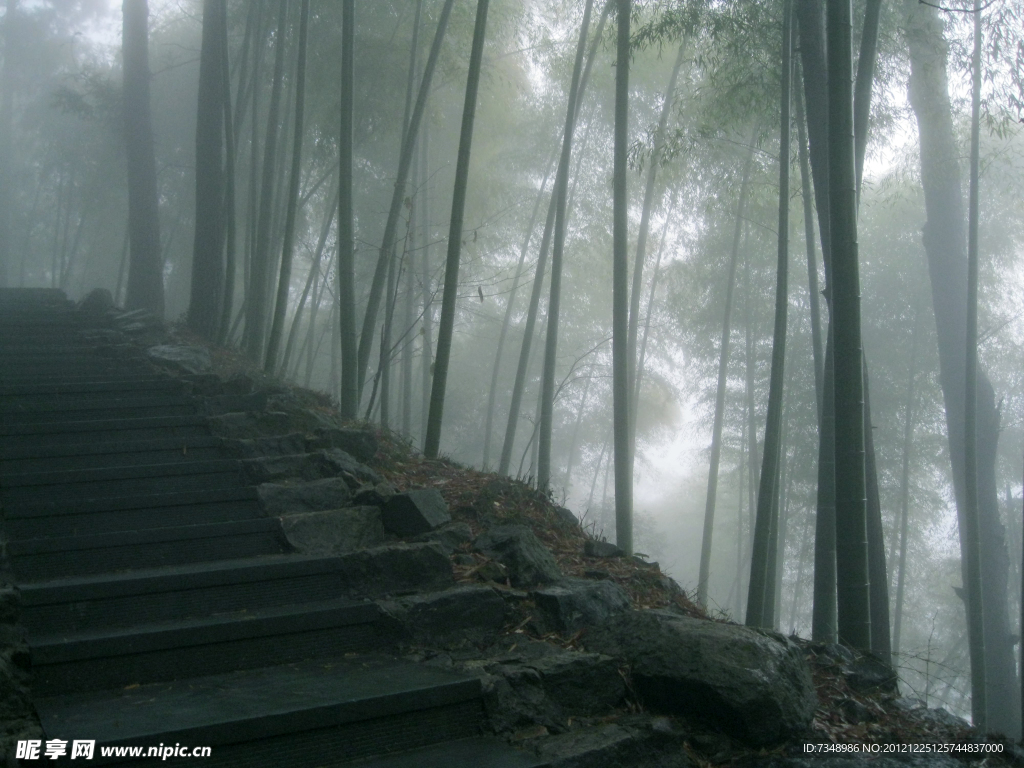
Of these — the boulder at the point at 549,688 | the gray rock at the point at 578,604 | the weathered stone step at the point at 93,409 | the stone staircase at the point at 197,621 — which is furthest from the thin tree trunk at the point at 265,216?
the boulder at the point at 549,688

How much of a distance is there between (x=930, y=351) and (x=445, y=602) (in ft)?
38.4

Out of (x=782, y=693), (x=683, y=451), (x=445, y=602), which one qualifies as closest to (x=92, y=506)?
(x=445, y=602)

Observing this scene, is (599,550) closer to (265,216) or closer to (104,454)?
(104,454)

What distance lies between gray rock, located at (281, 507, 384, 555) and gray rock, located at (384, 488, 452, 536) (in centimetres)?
5

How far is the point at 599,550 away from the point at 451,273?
159cm

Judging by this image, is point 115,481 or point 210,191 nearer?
point 115,481

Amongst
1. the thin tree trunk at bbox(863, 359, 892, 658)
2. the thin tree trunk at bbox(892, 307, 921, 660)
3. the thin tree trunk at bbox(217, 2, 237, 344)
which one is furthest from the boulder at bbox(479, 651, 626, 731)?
the thin tree trunk at bbox(892, 307, 921, 660)

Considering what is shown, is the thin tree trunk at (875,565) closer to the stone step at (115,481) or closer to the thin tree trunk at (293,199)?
the stone step at (115,481)

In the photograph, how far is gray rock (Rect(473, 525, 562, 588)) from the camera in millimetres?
2795

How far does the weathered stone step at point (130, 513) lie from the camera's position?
2.79m

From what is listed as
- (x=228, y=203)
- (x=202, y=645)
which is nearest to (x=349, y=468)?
(x=202, y=645)

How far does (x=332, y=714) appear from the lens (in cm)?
190

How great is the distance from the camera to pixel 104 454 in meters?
3.49

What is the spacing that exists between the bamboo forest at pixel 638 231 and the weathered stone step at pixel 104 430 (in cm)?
97
